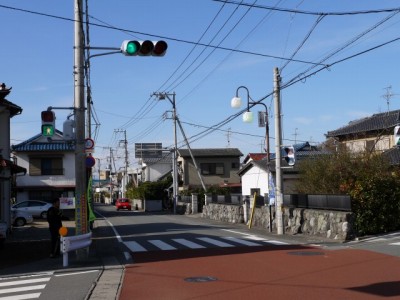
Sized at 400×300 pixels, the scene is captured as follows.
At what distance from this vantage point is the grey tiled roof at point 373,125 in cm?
3334

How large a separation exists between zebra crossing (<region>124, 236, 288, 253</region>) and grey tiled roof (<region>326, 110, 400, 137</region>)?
17.7 meters

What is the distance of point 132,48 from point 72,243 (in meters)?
5.36

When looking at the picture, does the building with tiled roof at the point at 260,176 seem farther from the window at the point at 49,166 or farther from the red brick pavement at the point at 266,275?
the red brick pavement at the point at 266,275

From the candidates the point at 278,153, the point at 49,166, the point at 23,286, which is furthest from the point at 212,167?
the point at 23,286

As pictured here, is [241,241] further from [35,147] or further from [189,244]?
[35,147]

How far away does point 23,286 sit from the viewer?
1033 cm

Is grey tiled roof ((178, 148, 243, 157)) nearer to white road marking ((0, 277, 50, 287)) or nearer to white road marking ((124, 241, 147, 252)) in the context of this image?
white road marking ((124, 241, 147, 252))

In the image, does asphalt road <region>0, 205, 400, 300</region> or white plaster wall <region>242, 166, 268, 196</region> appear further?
white plaster wall <region>242, 166, 268, 196</region>

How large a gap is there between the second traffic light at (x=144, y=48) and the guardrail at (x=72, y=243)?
5.05m

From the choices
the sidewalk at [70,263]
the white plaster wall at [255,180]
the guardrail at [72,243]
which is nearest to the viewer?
the sidewalk at [70,263]

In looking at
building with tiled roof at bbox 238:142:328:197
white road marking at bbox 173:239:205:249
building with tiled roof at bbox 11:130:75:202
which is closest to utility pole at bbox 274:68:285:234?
white road marking at bbox 173:239:205:249

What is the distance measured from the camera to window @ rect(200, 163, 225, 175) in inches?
2482

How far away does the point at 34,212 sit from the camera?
3941 cm

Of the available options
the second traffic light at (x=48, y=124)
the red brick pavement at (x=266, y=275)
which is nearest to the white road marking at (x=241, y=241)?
the red brick pavement at (x=266, y=275)
